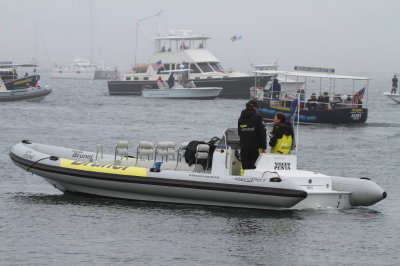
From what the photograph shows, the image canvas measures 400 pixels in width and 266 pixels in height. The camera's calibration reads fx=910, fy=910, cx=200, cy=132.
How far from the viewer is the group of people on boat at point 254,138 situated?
17766 mm

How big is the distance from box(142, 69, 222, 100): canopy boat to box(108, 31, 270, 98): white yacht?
40.6 inches

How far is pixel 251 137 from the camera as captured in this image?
17.8 meters

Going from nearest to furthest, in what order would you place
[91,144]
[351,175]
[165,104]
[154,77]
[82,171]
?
[82,171] < [351,175] < [91,144] < [165,104] < [154,77]

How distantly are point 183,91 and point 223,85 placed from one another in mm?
5184

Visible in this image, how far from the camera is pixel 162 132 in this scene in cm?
3947

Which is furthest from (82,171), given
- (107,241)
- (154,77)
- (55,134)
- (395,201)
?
(154,77)

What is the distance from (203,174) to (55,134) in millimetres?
19992

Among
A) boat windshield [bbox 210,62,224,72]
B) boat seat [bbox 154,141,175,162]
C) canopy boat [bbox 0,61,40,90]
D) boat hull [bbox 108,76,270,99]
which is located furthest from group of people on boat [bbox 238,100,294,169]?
boat windshield [bbox 210,62,224,72]

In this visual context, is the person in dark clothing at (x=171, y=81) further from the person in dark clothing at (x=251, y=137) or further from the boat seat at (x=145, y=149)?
the person in dark clothing at (x=251, y=137)

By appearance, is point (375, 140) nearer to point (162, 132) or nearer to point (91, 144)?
point (162, 132)

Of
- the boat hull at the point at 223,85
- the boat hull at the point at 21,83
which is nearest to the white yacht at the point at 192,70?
the boat hull at the point at 223,85

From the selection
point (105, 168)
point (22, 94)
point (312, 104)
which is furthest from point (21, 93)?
point (105, 168)

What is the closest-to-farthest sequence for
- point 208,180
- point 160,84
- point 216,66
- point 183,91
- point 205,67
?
point 208,180 < point 183,91 < point 160,84 < point 205,67 < point 216,66

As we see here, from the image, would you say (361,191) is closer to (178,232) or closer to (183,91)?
(178,232)
